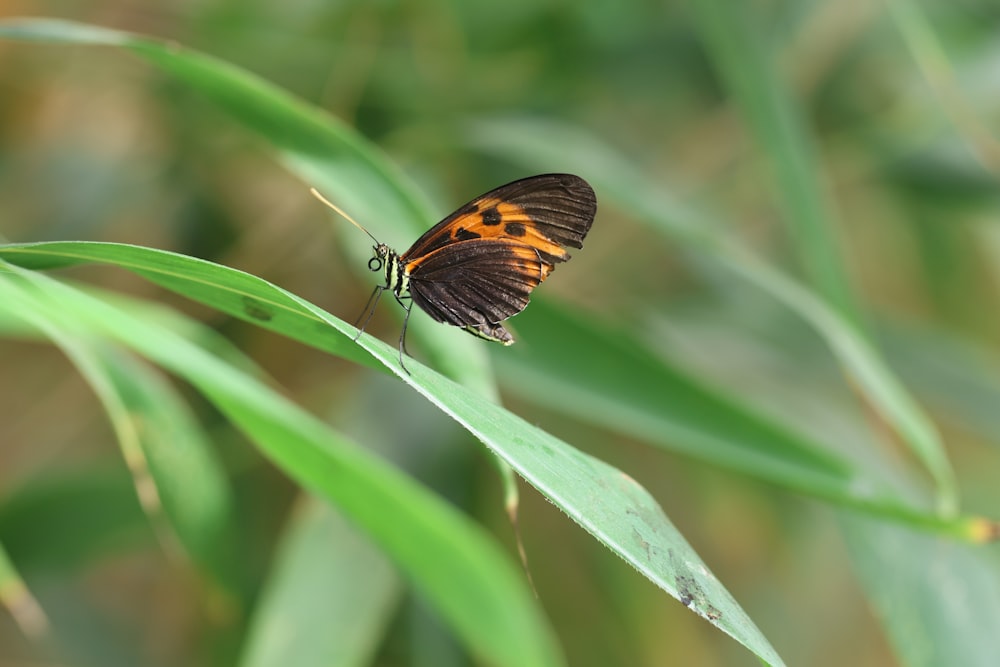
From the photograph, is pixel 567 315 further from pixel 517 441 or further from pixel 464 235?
pixel 517 441

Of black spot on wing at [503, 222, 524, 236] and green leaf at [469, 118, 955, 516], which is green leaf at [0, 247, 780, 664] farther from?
green leaf at [469, 118, 955, 516]

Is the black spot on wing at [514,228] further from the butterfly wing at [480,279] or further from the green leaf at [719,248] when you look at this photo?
the green leaf at [719,248]

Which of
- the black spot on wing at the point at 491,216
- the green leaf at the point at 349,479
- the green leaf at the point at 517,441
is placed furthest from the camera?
the black spot on wing at the point at 491,216

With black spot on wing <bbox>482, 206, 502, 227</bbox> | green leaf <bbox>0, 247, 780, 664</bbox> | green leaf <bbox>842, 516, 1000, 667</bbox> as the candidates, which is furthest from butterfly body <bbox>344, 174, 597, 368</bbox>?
green leaf <bbox>842, 516, 1000, 667</bbox>

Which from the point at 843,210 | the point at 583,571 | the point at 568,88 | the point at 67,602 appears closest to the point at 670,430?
the point at 568,88

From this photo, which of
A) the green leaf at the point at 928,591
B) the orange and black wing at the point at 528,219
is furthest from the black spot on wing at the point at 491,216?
the green leaf at the point at 928,591

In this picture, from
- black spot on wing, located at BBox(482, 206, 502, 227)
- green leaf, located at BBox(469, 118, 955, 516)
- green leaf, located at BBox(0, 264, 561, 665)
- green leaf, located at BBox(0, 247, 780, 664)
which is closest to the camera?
green leaf, located at BBox(0, 247, 780, 664)

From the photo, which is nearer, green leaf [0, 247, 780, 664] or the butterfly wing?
green leaf [0, 247, 780, 664]

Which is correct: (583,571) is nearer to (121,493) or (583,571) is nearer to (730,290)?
(730,290)
